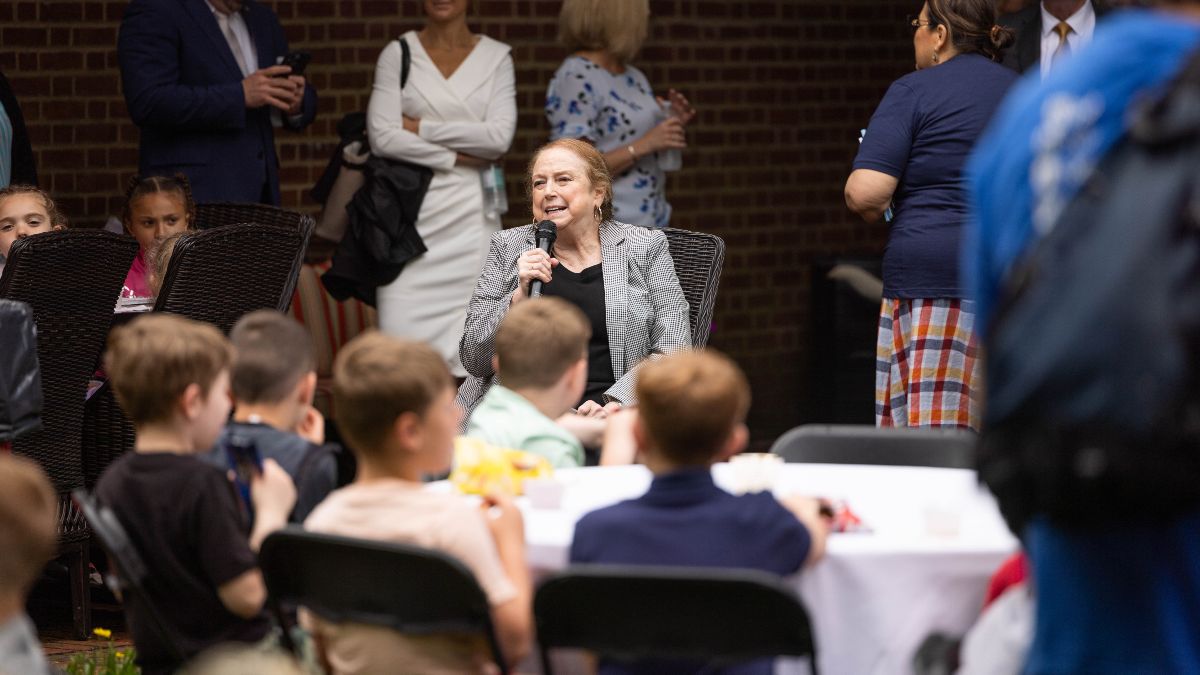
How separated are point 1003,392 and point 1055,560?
0.19 m

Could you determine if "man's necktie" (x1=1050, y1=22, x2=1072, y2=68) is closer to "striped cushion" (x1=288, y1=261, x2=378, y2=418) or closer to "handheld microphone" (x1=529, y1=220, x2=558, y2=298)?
"handheld microphone" (x1=529, y1=220, x2=558, y2=298)

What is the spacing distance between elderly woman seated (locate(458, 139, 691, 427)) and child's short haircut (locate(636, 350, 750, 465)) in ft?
5.95

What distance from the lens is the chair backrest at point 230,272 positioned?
4.46 metres

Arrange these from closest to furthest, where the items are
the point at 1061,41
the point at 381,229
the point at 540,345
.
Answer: the point at 540,345
the point at 1061,41
the point at 381,229

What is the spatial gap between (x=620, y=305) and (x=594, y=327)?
9 cm

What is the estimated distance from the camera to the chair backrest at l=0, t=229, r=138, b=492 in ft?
13.7

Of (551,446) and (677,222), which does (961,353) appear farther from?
(677,222)

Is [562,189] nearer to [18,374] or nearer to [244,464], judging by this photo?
[18,374]

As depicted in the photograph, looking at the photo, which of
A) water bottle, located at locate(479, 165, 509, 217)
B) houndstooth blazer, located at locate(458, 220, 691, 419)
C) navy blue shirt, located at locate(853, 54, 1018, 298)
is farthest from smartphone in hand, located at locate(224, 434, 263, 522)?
water bottle, located at locate(479, 165, 509, 217)

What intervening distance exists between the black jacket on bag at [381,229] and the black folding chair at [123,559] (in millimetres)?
3725

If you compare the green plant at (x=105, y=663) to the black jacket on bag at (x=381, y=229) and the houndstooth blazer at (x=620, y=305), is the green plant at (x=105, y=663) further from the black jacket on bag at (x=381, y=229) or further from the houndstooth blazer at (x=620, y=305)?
the black jacket on bag at (x=381, y=229)

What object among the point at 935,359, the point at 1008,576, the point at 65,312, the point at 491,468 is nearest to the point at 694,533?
the point at 1008,576

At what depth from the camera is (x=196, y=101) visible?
18.7ft

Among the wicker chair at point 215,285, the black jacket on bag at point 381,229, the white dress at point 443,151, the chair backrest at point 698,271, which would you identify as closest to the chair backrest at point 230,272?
the wicker chair at point 215,285
